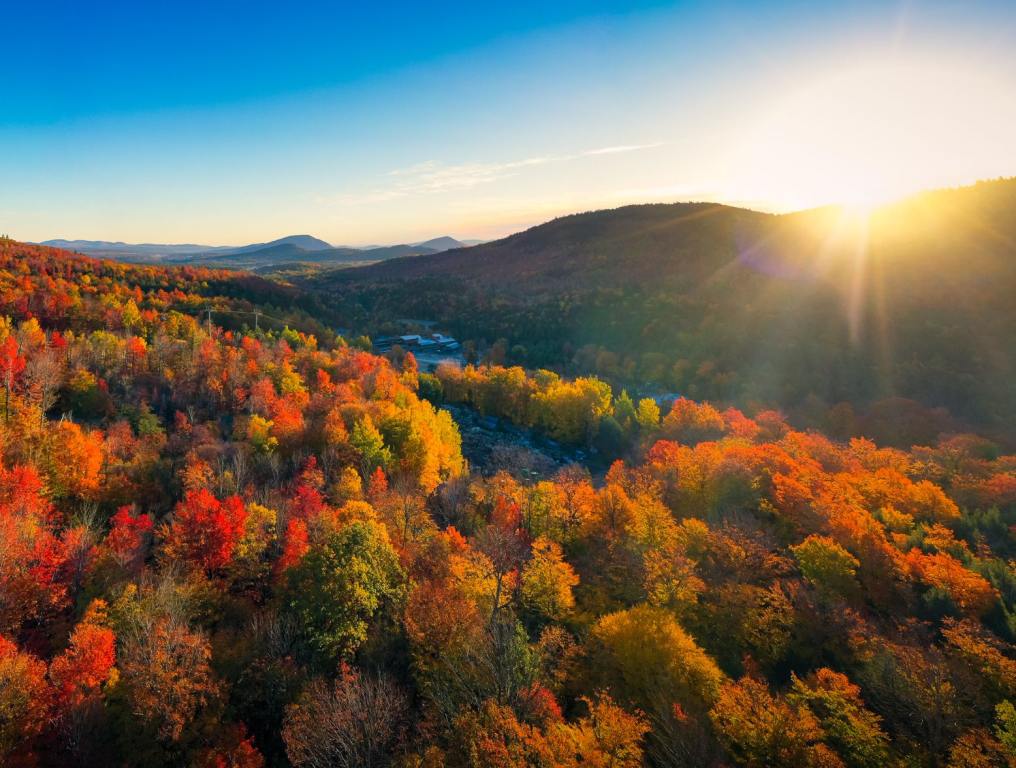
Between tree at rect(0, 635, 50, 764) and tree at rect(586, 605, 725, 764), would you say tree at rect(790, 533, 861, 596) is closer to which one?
tree at rect(586, 605, 725, 764)

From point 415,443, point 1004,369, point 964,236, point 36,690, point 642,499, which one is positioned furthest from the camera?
point 964,236

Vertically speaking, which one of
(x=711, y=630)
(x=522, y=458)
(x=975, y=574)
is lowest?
(x=522, y=458)

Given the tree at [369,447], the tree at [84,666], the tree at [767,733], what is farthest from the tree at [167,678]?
the tree at [369,447]

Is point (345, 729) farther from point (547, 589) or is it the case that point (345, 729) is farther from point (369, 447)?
point (369, 447)

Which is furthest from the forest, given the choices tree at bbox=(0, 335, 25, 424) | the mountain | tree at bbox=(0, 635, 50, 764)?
the mountain

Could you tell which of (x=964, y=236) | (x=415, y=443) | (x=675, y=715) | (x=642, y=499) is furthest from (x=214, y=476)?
(x=964, y=236)

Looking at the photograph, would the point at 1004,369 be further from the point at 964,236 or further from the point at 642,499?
the point at 642,499

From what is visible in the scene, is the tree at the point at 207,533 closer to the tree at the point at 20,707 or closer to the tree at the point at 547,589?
the tree at the point at 20,707
